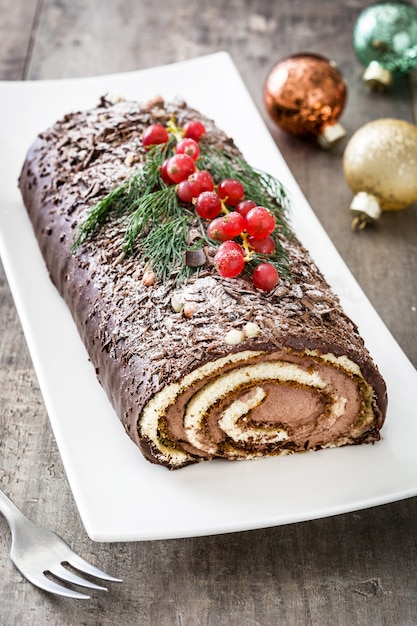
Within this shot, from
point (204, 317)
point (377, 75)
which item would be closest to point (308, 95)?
point (377, 75)

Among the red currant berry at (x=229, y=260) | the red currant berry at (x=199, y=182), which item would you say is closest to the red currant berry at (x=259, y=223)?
the red currant berry at (x=229, y=260)

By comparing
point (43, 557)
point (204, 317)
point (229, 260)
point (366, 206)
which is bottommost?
point (43, 557)

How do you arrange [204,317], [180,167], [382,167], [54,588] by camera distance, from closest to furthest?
[54,588] < [204,317] < [180,167] < [382,167]

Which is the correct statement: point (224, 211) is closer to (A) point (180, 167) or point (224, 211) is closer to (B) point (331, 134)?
(A) point (180, 167)

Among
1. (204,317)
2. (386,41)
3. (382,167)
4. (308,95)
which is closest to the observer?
(204,317)

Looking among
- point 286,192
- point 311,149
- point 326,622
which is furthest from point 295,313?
point 311,149

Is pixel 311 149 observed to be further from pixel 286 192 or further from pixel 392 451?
pixel 392 451
